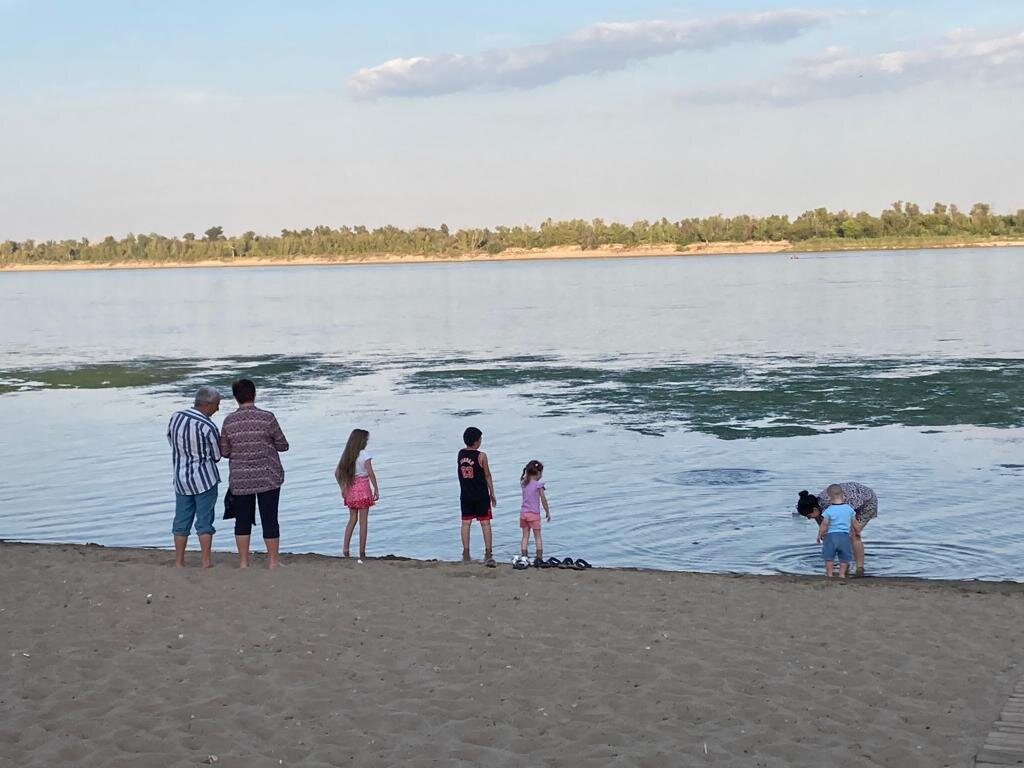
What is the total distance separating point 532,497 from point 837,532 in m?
3.01

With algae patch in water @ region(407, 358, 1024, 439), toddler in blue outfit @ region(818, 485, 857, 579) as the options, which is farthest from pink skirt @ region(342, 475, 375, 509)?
algae patch in water @ region(407, 358, 1024, 439)

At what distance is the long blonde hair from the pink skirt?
6cm

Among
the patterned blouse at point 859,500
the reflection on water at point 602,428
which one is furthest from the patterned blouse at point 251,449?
the patterned blouse at point 859,500

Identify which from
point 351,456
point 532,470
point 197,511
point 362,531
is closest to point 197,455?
point 197,511

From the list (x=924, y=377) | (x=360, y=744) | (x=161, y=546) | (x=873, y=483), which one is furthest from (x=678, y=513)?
(x=924, y=377)

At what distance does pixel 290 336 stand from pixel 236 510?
45.4 metres

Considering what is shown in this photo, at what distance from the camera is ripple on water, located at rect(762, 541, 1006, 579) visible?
1340cm

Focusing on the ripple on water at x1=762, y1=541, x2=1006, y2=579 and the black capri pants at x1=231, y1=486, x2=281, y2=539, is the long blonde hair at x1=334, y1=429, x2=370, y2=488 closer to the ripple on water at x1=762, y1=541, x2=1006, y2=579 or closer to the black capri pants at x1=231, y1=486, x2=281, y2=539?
the black capri pants at x1=231, y1=486, x2=281, y2=539

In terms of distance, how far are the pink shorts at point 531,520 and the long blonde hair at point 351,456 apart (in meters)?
1.77

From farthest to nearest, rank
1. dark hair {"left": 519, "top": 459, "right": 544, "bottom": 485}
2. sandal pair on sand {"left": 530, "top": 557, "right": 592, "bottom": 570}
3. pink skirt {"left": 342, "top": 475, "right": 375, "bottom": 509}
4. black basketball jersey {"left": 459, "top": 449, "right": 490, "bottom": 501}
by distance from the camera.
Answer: pink skirt {"left": 342, "top": 475, "right": 375, "bottom": 509} < dark hair {"left": 519, "top": 459, "right": 544, "bottom": 485} < black basketball jersey {"left": 459, "top": 449, "right": 490, "bottom": 501} < sandal pair on sand {"left": 530, "top": 557, "right": 592, "bottom": 570}

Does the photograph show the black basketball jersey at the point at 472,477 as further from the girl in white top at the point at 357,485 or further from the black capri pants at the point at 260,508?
the black capri pants at the point at 260,508

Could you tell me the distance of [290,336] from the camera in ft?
185

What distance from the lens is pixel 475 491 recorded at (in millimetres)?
12969

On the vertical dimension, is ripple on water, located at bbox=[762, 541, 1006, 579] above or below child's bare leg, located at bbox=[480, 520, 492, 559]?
below
